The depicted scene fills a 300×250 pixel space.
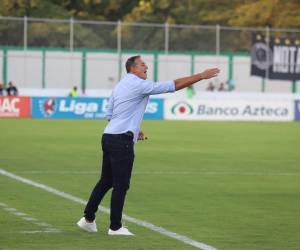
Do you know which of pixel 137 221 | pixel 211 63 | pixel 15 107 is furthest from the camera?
pixel 211 63

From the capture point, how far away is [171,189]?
57.7ft

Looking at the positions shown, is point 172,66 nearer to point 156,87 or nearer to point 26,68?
point 26,68

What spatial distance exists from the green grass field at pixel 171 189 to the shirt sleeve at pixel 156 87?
1.51 m

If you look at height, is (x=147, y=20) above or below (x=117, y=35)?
above

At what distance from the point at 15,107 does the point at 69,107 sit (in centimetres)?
229

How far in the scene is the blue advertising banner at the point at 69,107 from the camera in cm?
4678

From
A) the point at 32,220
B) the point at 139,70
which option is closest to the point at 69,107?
the point at 32,220

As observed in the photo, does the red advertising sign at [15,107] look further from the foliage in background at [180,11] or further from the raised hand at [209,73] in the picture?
the raised hand at [209,73]

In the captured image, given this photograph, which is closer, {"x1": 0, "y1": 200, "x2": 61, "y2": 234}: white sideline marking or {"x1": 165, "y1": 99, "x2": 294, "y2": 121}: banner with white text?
{"x1": 0, "y1": 200, "x2": 61, "y2": 234}: white sideline marking

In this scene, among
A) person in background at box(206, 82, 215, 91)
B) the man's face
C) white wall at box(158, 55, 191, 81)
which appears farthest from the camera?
person in background at box(206, 82, 215, 91)

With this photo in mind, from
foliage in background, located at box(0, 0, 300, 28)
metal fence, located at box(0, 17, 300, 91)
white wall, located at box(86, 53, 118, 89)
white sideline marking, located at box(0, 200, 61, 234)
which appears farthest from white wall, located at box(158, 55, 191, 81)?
white sideline marking, located at box(0, 200, 61, 234)

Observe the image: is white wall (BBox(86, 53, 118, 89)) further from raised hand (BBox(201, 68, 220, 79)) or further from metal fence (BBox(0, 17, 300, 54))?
raised hand (BBox(201, 68, 220, 79))

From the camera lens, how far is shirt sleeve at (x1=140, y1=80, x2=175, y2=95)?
38.1ft

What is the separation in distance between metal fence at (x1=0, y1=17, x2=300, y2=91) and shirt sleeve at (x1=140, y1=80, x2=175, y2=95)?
131 feet
